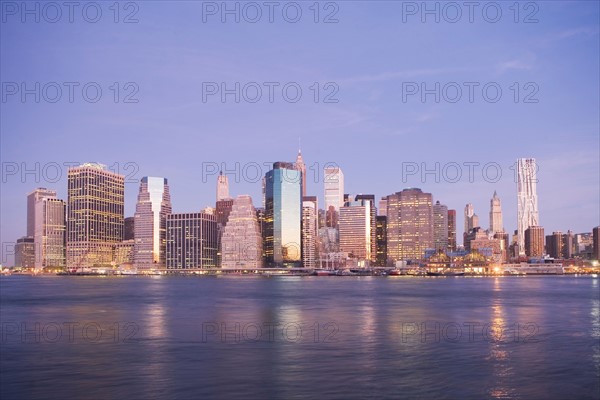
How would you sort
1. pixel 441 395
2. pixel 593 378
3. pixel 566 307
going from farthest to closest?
pixel 566 307 < pixel 593 378 < pixel 441 395

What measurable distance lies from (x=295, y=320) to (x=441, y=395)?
37023 mm

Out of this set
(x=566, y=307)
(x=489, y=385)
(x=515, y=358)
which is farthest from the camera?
(x=566, y=307)

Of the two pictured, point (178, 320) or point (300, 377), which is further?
point (178, 320)

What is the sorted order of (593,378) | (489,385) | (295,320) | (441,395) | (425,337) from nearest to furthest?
1. (441,395)
2. (489,385)
3. (593,378)
4. (425,337)
5. (295,320)

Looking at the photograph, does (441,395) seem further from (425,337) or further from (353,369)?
(425,337)

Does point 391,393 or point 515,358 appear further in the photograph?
point 515,358

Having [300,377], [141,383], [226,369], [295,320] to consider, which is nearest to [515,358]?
[300,377]

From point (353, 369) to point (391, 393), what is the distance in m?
6.22

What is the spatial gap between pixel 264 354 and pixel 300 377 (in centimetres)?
Result: 824

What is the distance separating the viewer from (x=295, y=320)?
6800cm

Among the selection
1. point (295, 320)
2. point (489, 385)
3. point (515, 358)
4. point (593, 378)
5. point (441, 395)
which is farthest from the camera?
point (295, 320)

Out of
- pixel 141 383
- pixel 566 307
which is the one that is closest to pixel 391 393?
pixel 141 383

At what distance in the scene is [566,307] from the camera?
8825cm

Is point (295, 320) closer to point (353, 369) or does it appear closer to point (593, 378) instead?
point (353, 369)
